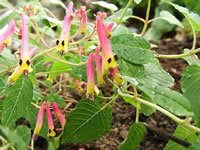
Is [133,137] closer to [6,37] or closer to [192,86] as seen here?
[192,86]

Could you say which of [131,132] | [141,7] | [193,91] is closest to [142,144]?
[131,132]

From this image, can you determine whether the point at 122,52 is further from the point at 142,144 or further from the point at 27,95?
the point at 142,144

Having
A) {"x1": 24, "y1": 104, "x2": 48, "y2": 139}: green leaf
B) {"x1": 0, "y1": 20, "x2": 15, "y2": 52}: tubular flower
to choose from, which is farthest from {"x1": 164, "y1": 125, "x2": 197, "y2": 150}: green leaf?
{"x1": 0, "y1": 20, "x2": 15, "y2": 52}: tubular flower

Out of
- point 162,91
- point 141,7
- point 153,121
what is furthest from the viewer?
point 141,7

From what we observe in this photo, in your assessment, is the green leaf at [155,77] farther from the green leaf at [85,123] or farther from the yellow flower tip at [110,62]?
the green leaf at [85,123]

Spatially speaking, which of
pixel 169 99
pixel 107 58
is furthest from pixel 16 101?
pixel 169 99
